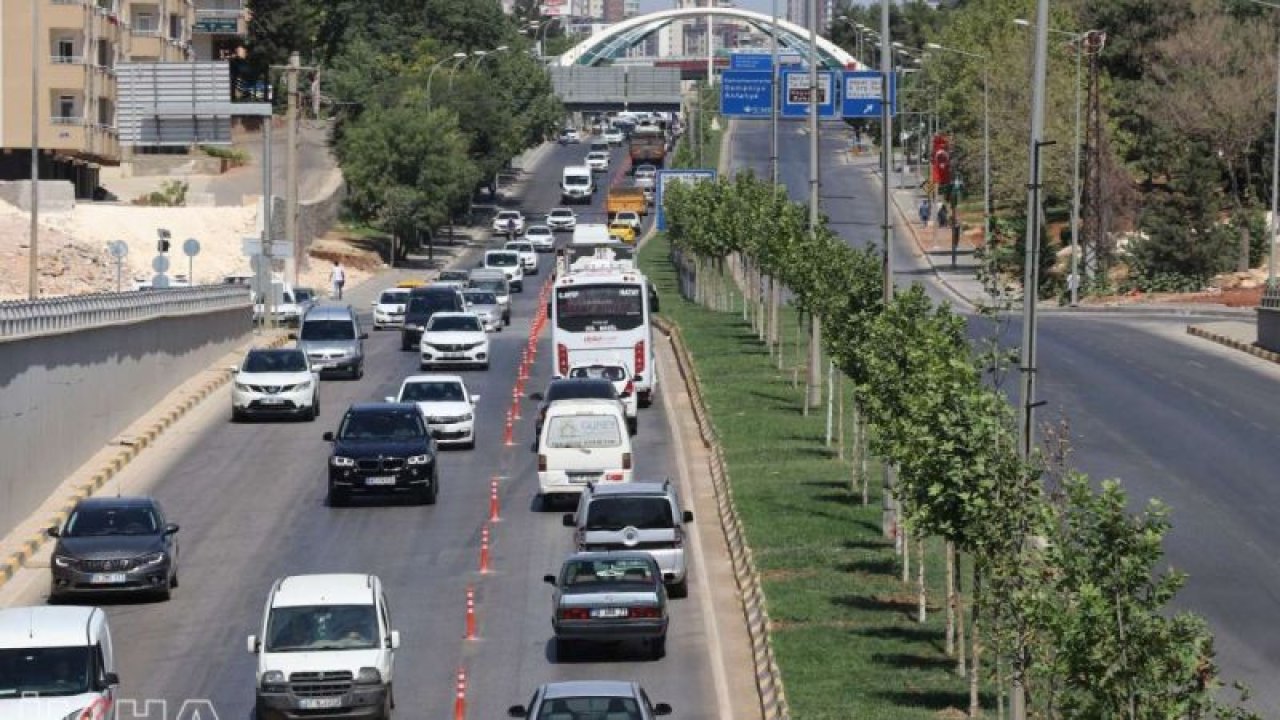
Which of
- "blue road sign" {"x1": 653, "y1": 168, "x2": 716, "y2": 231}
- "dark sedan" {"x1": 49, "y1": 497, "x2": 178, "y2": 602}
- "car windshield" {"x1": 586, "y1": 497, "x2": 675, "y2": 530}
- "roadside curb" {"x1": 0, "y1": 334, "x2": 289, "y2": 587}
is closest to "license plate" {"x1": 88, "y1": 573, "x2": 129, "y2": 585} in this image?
"dark sedan" {"x1": 49, "y1": 497, "x2": 178, "y2": 602}

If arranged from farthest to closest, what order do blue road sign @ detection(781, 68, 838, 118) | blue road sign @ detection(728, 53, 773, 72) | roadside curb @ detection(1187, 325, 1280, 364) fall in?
blue road sign @ detection(728, 53, 773, 72)
blue road sign @ detection(781, 68, 838, 118)
roadside curb @ detection(1187, 325, 1280, 364)

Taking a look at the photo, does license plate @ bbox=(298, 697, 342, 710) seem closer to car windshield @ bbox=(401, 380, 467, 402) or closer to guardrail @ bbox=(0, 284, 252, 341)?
guardrail @ bbox=(0, 284, 252, 341)

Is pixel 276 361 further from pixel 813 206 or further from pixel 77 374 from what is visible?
pixel 813 206

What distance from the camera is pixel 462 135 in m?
129

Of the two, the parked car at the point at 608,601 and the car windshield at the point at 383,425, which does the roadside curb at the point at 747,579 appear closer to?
the parked car at the point at 608,601

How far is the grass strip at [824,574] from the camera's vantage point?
28.1 meters

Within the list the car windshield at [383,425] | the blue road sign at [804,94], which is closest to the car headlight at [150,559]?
the car windshield at [383,425]

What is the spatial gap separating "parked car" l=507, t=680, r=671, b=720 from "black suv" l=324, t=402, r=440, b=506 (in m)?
19.8

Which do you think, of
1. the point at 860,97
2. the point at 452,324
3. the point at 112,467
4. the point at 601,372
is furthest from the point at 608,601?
the point at 860,97

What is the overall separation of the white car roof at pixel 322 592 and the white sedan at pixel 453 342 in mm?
35299

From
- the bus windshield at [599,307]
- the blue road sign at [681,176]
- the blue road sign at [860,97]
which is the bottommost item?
the bus windshield at [599,307]

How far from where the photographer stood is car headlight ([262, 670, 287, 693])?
26.7 metres

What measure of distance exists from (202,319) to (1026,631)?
45.9 meters

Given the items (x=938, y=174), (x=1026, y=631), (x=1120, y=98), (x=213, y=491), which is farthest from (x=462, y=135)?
(x=1026, y=631)
